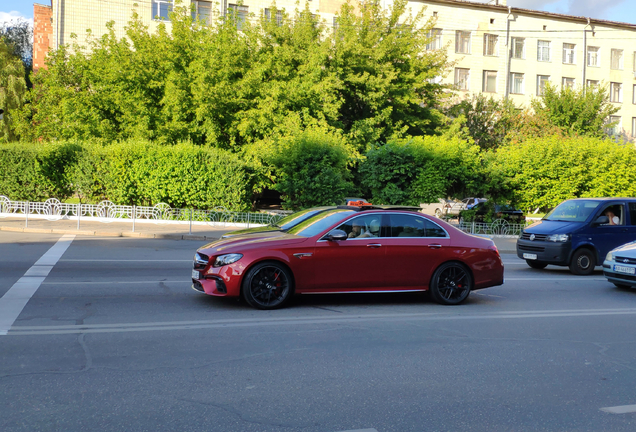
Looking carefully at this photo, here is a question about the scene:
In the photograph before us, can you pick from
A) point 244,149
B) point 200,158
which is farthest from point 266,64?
point 200,158

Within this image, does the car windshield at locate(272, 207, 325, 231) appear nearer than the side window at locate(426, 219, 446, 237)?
No

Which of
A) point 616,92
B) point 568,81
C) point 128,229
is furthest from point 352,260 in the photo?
point 616,92

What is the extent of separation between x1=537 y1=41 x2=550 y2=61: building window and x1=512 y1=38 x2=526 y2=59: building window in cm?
140

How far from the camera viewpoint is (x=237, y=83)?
27781mm

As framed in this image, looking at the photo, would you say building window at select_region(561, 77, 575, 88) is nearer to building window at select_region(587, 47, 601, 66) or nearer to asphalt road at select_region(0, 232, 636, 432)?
building window at select_region(587, 47, 601, 66)

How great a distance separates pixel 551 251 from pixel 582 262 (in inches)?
32.3

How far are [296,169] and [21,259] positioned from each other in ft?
41.4

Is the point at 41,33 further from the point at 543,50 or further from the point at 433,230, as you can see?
the point at 433,230

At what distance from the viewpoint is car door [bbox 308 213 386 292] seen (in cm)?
845

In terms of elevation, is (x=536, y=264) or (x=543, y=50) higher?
(x=543, y=50)

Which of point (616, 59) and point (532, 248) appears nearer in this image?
point (532, 248)

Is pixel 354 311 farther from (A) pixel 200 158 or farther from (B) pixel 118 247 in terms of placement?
(A) pixel 200 158

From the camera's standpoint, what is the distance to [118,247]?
1580 cm

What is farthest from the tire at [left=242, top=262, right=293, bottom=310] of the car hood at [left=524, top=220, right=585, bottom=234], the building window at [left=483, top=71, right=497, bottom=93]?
the building window at [left=483, top=71, right=497, bottom=93]
